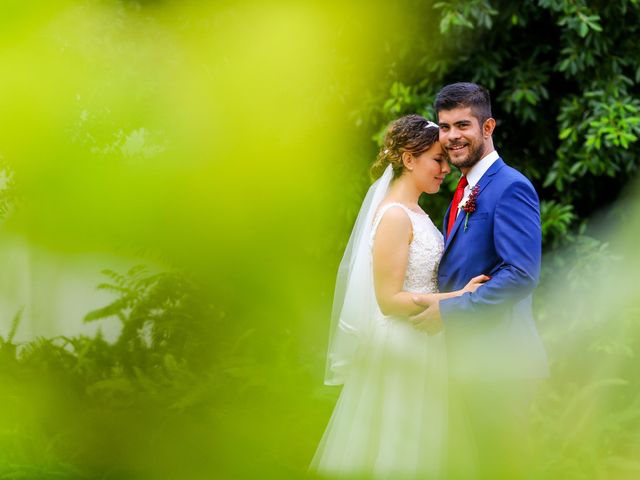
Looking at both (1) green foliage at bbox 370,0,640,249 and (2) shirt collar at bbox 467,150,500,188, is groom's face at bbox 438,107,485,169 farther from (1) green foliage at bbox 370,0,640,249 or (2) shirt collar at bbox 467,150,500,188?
(1) green foliage at bbox 370,0,640,249

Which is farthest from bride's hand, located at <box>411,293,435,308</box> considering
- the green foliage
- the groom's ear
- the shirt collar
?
the green foliage

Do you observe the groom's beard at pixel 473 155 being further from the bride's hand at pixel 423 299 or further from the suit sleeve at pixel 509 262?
the bride's hand at pixel 423 299

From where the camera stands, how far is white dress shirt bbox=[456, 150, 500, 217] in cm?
291

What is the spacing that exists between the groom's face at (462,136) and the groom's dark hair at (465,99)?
2 centimetres

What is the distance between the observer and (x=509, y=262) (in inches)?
106

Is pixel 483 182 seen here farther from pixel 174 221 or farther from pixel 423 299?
pixel 174 221

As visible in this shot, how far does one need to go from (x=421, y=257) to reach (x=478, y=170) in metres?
0.39

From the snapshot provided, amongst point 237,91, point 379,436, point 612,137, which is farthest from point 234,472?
point 612,137

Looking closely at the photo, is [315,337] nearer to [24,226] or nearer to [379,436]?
[24,226]

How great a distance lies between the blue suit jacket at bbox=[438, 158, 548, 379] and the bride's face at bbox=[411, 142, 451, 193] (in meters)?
0.24

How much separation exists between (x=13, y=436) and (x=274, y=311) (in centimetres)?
28

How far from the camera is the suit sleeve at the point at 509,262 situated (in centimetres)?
267

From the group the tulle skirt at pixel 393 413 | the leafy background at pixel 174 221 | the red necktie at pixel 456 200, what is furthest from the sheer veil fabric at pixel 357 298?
the leafy background at pixel 174 221

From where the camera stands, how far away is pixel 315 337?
98 centimetres
